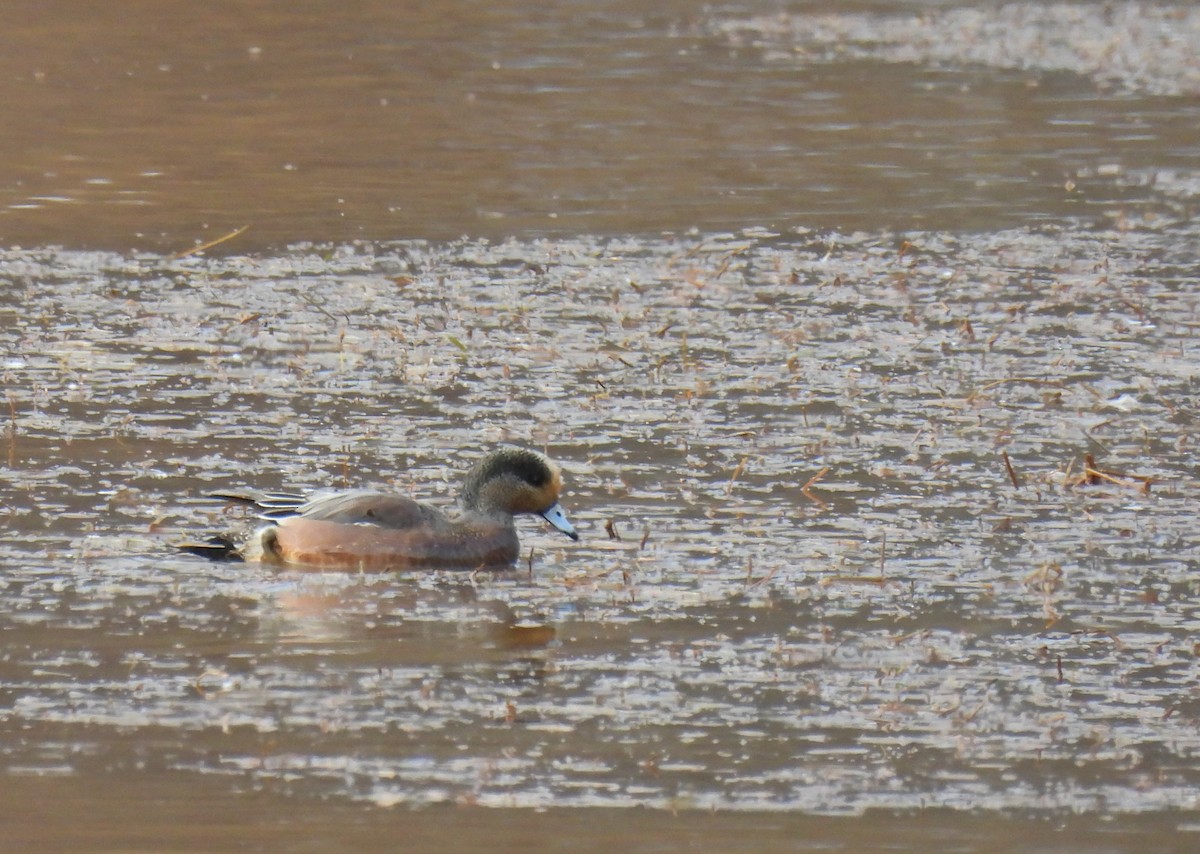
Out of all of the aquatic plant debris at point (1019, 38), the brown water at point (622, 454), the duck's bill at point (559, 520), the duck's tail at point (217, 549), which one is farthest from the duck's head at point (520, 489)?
the aquatic plant debris at point (1019, 38)

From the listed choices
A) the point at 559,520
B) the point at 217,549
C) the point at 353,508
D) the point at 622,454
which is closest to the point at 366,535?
the point at 353,508

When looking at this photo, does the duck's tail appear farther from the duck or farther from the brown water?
the brown water

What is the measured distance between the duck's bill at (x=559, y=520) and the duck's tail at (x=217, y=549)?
1096 millimetres

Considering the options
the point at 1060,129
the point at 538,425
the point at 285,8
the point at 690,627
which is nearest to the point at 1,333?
the point at 538,425

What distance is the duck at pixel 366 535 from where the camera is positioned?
836 centimetres

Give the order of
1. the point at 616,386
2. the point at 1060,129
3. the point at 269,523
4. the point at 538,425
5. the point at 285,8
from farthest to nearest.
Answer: the point at 285,8, the point at 1060,129, the point at 616,386, the point at 538,425, the point at 269,523

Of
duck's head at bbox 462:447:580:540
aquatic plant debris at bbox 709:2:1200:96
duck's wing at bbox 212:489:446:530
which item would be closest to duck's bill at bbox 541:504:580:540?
duck's head at bbox 462:447:580:540

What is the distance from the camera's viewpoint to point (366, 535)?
328 inches

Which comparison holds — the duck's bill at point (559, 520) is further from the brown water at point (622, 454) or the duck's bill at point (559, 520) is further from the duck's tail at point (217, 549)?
the duck's tail at point (217, 549)

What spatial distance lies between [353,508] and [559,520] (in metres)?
0.74

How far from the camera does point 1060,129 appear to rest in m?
18.4

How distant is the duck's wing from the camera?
8344 mm

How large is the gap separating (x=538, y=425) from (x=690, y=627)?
2.77 m

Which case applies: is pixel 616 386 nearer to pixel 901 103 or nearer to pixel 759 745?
pixel 759 745
